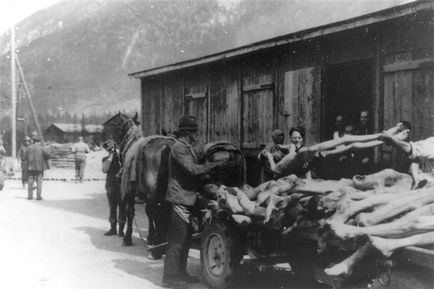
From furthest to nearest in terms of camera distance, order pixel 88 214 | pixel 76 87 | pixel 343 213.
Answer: pixel 76 87
pixel 88 214
pixel 343 213

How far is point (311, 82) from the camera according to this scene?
384 inches

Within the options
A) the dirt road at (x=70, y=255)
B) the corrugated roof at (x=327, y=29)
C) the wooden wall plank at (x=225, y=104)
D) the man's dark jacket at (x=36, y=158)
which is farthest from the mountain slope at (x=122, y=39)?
the dirt road at (x=70, y=255)

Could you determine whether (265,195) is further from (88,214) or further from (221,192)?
(88,214)

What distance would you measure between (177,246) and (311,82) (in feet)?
16.0

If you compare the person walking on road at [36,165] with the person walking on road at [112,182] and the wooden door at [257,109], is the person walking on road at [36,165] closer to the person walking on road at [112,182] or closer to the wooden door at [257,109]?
the person walking on road at [112,182]

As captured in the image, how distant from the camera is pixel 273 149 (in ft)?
25.1

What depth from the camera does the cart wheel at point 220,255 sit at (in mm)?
5617

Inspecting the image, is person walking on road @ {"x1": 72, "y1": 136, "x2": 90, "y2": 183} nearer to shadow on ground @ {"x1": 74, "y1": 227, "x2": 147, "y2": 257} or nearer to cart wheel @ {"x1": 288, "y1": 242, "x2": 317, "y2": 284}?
shadow on ground @ {"x1": 74, "y1": 227, "x2": 147, "y2": 257}

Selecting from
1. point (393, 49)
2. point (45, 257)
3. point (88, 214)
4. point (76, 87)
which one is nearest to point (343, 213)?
point (393, 49)

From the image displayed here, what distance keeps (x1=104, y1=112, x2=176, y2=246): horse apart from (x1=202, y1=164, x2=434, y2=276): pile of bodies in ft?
8.02

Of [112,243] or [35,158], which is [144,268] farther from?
[35,158]

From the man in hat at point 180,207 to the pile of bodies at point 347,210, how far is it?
1.79 feet

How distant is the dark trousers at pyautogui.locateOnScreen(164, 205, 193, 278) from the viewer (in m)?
6.15

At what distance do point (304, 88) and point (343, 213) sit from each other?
5960 millimetres
